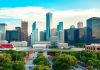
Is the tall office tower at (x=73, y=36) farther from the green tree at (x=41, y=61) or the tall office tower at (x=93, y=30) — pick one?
the green tree at (x=41, y=61)

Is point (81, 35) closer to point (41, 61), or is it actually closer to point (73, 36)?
point (73, 36)

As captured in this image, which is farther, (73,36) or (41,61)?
(73,36)

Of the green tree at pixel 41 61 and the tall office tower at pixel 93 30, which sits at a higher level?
the tall office tower at pixel 93 30

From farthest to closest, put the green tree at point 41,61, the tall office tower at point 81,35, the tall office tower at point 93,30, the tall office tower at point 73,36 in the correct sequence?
1. the tall office tower at point 73,36
2. the tall office tower at point 81,35
3. the tall office tower at point 93,30
4. the green tree at point 41,61

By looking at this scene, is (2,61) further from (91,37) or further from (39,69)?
(91,37)

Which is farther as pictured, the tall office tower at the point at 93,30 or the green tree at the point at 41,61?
the tall office tower at the point at 93,30

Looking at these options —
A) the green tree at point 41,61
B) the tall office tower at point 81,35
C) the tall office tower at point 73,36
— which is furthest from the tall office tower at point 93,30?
the green tree at point 41,61

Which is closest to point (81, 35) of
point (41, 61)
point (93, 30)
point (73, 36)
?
point (73, 36)

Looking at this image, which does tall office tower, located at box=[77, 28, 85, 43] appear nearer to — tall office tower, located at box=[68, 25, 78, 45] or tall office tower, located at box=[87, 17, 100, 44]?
tall office tower, located at box=[68, 25, 78, 45]
